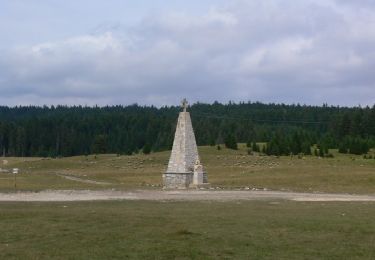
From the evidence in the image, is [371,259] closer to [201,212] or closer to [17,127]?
[201,212]

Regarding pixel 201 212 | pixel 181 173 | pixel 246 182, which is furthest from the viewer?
pixel 246 182

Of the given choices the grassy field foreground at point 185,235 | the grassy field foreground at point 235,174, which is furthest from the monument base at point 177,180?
the grassy field foreground at point 185,235

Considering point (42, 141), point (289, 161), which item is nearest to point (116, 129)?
point (42, 141)

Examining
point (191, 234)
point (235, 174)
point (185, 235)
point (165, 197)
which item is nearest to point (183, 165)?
point (165, 197)

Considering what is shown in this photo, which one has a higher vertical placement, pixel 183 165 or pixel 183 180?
pixel 183 165

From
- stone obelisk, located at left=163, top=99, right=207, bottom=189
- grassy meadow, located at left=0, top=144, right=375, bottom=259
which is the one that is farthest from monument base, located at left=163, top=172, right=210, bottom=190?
grassy meadow, located at left=0, top=144, right=375, bottom=259

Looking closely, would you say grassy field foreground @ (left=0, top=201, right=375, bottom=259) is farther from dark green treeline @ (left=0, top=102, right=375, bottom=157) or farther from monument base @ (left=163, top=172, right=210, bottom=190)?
dark green treeline @ (left=0, top=102, right=375, bottom=157)

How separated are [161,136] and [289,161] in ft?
323

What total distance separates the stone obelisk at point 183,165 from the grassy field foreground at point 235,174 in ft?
4.79

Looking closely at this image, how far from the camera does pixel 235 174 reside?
59.8 metres

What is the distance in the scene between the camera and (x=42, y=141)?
174 meters

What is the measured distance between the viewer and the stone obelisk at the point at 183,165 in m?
47.0

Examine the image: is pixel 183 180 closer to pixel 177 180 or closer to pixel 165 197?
pixel 177 180

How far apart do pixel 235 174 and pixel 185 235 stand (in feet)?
146
